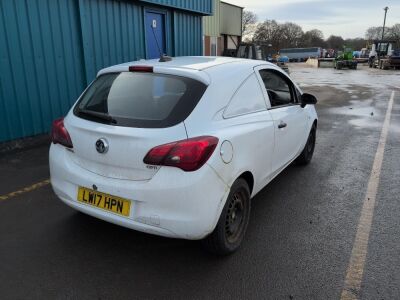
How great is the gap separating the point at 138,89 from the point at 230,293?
1.81 metres

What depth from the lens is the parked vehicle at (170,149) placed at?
2.69 metres

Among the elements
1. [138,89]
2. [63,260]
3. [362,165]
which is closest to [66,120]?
[138,89]

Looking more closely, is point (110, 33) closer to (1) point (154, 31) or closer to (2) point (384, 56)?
(1) point (154, 31)

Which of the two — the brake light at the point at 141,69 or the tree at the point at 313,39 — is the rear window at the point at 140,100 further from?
the tree at the point at 313,39

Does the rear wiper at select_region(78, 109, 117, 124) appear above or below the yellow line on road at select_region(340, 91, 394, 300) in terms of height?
above

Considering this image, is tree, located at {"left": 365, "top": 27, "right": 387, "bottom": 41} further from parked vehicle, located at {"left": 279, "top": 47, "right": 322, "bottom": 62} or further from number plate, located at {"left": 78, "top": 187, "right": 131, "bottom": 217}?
number plate, located at {"left": 78, "top": 187, "right": 131, "bottom": 217}

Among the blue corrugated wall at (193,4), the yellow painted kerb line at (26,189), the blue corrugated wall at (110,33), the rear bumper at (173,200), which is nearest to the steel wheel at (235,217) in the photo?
the rear bumper at (173,200)

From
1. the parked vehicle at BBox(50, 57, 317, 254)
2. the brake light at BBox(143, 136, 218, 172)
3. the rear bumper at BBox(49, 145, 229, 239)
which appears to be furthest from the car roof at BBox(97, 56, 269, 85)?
the rear bumper at BBox(49, 145, 229, 239)

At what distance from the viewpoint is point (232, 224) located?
3289mm

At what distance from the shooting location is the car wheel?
301 centimetres

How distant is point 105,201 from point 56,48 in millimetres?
5192

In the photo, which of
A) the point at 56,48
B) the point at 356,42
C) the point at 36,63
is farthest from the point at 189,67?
the point at 356,42

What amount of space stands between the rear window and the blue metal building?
3.69 m

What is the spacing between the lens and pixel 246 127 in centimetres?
327
